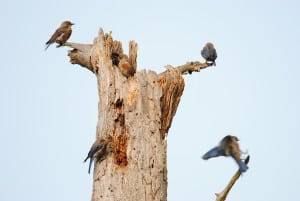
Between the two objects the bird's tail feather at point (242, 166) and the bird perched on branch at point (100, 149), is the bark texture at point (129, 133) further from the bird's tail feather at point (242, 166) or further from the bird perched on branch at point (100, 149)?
the bird's tail feather at point (242, 166)

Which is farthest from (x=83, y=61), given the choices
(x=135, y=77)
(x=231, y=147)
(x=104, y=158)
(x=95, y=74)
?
(x=231, y=147)

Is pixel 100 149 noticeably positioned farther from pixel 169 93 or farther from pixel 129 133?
pixel 169 93

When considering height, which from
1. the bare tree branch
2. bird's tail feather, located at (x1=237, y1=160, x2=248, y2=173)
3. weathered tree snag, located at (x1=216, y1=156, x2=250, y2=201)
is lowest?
weathered tree snag, located at (x1=216, y1=156, x2=250, y2=201)

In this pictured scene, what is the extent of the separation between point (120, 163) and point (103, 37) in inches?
76.0

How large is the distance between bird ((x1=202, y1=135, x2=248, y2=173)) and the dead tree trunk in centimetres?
104

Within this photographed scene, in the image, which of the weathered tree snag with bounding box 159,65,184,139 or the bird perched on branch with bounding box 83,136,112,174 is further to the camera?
the weathered tree snag with bounding box 159,65,184,139

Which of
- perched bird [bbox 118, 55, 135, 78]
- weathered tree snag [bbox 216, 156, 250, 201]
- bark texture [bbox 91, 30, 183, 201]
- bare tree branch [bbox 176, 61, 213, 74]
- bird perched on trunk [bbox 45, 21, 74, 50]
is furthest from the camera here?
bird perched on trunk [bbox 45, 21, 74, 50]

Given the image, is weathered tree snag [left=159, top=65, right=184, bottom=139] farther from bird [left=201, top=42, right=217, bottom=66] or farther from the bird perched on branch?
bird [left=201, top=42, right=217, bottom=66]

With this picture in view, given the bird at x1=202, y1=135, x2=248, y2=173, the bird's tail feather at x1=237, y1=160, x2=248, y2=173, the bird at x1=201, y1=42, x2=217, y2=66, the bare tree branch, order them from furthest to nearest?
the bird at x1=201, y1=42, x2=217, y2=66, the bare tree branch, the bird at x1=202, y1=135, x2=248, y2=173, the bird's tail feather at x1=237, y1=160, x2=248, y2=173

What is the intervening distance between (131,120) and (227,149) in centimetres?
154

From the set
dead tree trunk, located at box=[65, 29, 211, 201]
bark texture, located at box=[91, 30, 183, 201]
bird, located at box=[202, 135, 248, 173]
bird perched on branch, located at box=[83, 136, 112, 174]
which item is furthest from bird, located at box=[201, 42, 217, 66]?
bird, located at box=[202, 135, 248, 173]

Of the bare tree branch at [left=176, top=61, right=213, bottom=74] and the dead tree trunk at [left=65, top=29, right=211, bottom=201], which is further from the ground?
the bare tree branch at [left=176, top=61, right=213, bottom=74]

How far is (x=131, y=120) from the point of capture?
7.94 metres

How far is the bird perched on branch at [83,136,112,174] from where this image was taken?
24.8 feet
